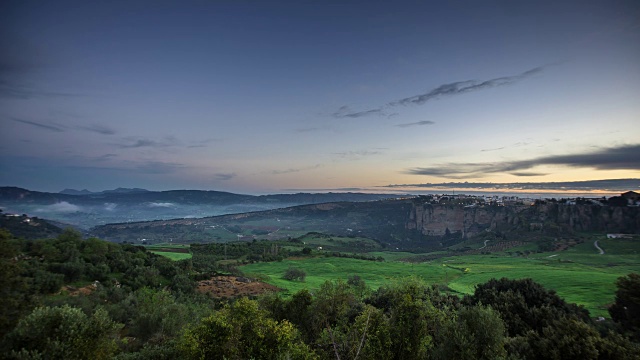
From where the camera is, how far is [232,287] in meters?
72.3

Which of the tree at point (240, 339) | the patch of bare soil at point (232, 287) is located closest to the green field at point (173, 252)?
the patch of bare soil at point (232, 287)

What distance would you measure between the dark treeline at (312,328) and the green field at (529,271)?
1227 inches

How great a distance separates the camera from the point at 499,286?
1843 inches

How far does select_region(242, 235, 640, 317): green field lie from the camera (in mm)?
67938

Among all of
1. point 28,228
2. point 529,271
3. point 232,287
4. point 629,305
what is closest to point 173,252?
point 232,287

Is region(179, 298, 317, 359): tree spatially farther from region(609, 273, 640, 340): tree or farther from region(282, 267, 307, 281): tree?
region(282, 267, 307, 281): tree

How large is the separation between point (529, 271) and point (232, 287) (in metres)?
88.0

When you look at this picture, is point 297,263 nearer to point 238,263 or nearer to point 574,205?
point 238,263

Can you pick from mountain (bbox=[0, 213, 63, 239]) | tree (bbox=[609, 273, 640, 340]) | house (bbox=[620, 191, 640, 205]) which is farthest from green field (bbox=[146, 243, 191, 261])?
house (bbox=[620, 191, 640, 205])

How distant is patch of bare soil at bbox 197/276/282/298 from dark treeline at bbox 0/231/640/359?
22.0 metres

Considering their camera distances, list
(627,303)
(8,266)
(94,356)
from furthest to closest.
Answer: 1. (627,303)
2. (8,266)
3. (94,356)

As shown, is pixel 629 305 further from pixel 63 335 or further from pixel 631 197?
pixel 631 197

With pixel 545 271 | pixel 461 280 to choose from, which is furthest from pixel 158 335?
pixel 545 271

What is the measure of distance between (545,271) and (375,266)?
52.6m
